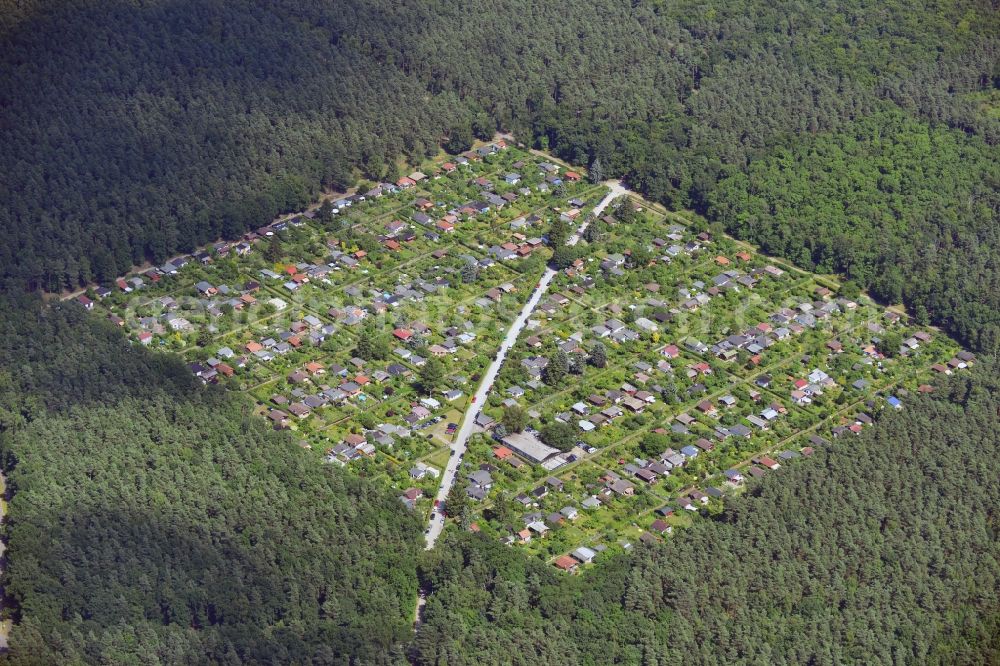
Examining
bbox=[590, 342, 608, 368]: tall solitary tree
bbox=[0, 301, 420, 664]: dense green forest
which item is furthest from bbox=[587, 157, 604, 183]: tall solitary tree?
bbox=[0, 301, 420, 664]: dense green forest

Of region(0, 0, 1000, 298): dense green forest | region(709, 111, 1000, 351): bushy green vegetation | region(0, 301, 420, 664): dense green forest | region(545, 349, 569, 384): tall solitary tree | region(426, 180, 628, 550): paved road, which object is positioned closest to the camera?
region(0, 301, 420, 664): dense green forest

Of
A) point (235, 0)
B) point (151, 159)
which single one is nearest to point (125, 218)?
point (151, 159)

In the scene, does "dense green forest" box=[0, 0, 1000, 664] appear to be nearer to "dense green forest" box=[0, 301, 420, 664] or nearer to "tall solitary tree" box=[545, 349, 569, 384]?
"dense green forest" box=[0, 301, 420, 664]

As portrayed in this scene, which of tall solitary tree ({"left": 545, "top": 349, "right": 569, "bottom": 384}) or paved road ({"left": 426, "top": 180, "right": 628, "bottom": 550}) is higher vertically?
tall solitary tree ({"left": 545, "top": 349, "right": 569, "bottom": 384})

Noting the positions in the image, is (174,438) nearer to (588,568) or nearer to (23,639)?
(23,639)

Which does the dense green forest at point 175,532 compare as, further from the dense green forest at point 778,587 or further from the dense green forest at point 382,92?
the dense green forest at point 382,92
